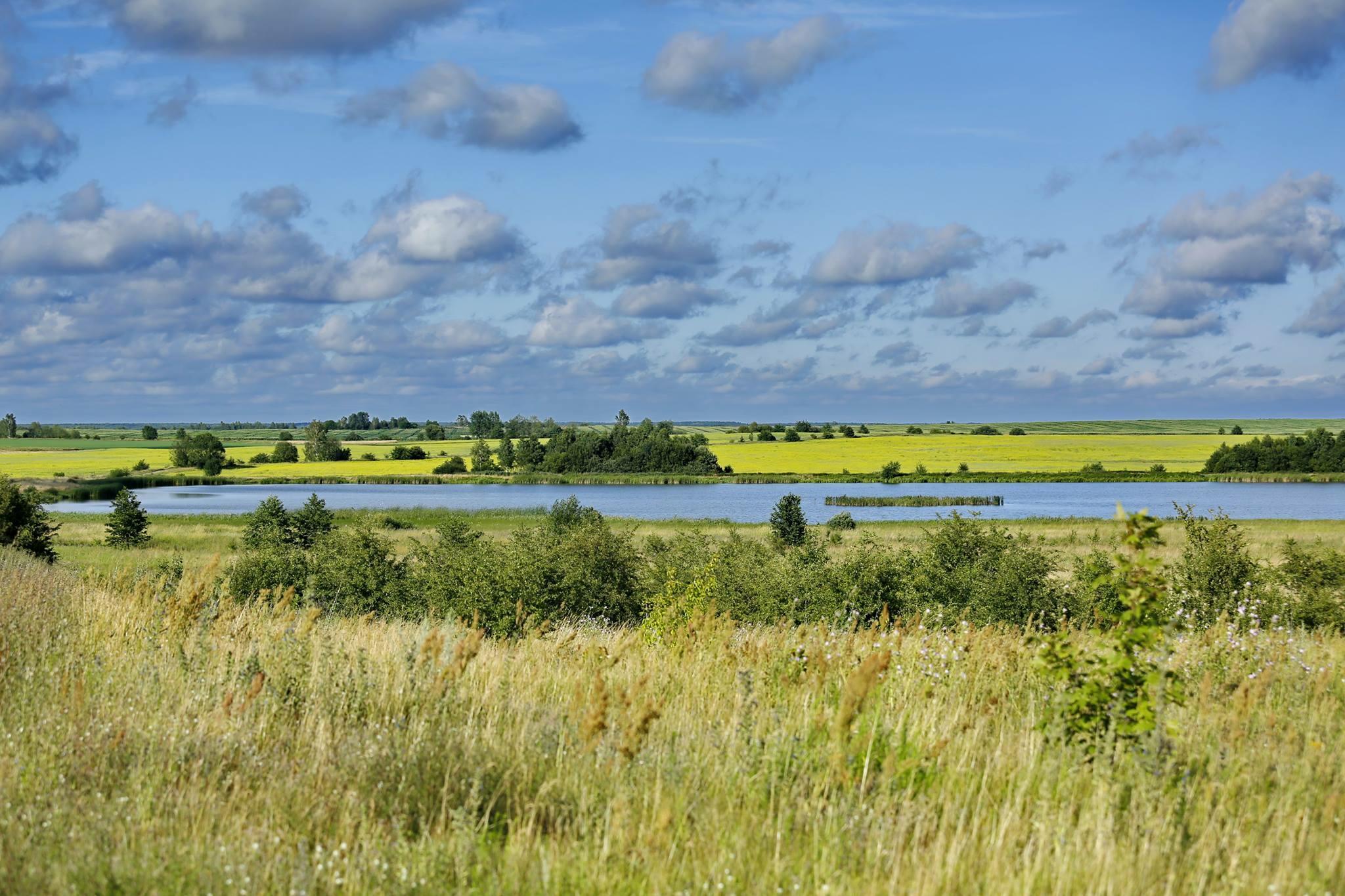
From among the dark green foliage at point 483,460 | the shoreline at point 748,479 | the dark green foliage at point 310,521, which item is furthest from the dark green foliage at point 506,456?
the dark green foliage at point 310,521

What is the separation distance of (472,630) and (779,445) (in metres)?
145

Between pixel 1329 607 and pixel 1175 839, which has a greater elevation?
pixel 1175 839

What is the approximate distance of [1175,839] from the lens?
12.7 ft

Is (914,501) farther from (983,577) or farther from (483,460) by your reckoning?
(483,460)

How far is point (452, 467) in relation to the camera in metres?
134

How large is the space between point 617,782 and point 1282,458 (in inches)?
5284

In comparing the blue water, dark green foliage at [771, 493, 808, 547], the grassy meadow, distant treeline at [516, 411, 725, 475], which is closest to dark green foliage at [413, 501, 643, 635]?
the grassy meadow

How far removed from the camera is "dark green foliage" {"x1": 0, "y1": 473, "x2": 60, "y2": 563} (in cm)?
3947

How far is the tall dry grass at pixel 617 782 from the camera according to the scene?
3.56 meters

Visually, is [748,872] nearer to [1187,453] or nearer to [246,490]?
[246,490]

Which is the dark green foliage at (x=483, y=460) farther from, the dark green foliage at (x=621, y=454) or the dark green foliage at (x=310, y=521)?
the dark green foliage at (x=310, y=521)

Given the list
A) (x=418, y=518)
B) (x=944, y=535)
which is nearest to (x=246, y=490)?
(x=418, y=518)

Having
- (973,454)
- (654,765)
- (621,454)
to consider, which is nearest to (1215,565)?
(654,765)

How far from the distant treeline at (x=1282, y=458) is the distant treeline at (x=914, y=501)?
130ft
